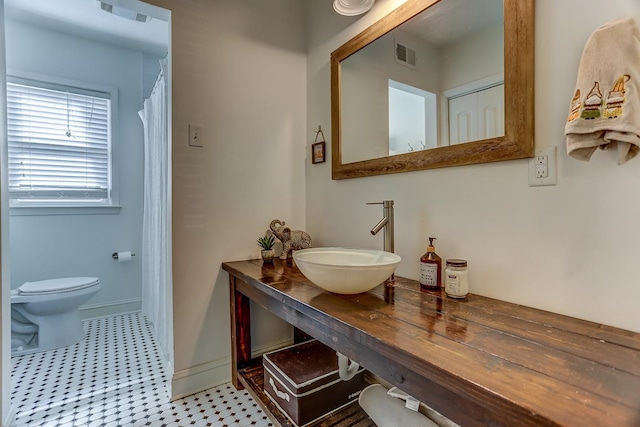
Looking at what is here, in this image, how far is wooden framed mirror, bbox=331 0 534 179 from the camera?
99 cm

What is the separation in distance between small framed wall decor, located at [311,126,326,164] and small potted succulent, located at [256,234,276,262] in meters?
0.55

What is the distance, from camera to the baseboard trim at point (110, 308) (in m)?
2.61

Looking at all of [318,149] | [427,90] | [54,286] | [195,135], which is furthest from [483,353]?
[54,286]

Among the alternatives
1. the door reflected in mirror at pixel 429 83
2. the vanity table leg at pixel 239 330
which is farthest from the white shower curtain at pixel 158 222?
the door reflected in mirror at pixel 429 83

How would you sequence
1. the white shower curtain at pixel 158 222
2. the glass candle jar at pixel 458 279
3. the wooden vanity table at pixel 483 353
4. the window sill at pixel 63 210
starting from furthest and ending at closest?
1. the window sill at pixel 63 210
2. the white shower curtain at pixel 158 222
3. the glass candle jar at pixel 458 279
4. the wooden vanity table at pixel 483 353

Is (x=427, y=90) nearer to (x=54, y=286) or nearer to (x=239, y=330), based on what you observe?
(x=239, y=330)

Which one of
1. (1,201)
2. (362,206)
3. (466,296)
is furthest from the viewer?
(362,206)

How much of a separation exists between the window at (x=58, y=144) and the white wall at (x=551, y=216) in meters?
2.65

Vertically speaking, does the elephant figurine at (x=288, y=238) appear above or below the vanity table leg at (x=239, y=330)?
above

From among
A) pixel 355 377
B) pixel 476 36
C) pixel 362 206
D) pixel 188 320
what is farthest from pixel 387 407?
pixel 476 36

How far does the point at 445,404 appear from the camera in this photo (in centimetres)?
63

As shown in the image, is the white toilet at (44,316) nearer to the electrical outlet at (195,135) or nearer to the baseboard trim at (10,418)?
the baseboard trim at (10,418)

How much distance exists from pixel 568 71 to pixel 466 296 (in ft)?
2.47

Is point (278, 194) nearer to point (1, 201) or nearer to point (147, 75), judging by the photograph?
point (1, 201)
